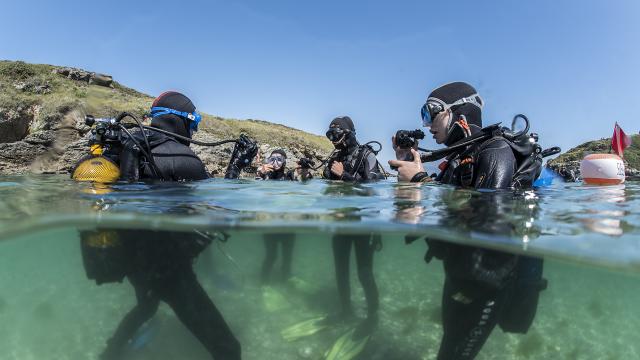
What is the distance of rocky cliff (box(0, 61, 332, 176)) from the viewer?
1058 inches

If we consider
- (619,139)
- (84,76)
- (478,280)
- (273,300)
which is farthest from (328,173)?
(84,76)

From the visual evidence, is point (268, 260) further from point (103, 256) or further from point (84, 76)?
point (84, 76)

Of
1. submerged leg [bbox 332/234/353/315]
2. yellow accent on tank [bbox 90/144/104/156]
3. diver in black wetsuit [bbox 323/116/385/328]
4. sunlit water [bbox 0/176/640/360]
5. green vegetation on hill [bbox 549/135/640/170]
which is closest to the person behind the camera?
sunlit water [bbox 0/176/640/360]

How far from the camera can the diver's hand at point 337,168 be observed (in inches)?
376

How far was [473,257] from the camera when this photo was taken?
4.91m

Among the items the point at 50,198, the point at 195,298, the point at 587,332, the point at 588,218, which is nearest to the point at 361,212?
the point at 195,298

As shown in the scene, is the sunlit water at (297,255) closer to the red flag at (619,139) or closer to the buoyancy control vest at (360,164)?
the buoyancy control vest at (360,164)

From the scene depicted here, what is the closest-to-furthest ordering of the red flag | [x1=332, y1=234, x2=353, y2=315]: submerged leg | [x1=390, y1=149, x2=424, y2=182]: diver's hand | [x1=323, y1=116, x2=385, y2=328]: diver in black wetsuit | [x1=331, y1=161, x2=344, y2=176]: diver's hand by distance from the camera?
[x1=390, y1=149, x2=424, y2=182]: diver's hand → [x1=323, y1=116, x2=385, y2=328]: diver in black wetsuit → [x1=332, y1=234, x2=353, y2=315]: submerged leg → the red flag → [x1=331, y1=161, x2=344, y2=176]: diver's hand

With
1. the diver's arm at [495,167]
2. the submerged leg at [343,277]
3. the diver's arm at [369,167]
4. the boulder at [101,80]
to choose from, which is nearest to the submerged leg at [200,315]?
the submerged leg at [343,277]

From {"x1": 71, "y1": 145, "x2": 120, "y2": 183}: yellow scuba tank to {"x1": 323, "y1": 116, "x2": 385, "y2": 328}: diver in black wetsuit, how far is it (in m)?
3.30

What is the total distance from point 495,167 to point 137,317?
512 cm

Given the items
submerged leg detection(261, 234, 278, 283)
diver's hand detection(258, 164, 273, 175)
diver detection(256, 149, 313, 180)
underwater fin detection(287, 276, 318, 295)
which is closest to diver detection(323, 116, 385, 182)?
diver detection(256, 149, 313, 180)

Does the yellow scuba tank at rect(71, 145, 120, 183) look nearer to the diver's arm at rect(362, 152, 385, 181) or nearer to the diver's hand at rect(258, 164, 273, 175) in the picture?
the diver's arm at rect(362, 152, 385, 181)

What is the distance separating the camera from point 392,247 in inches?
278
